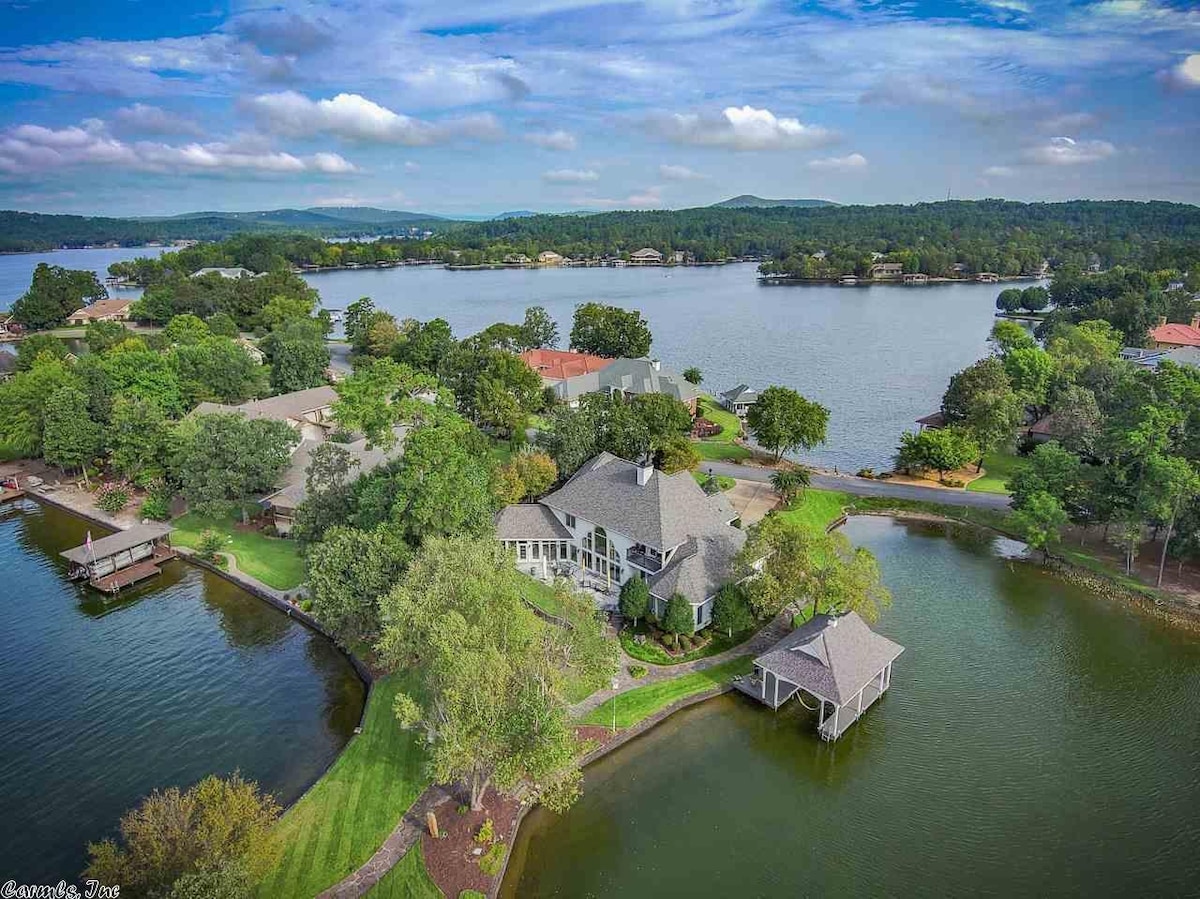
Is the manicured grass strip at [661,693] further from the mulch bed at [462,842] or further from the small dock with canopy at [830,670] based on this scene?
the mulch bed at [462,842]

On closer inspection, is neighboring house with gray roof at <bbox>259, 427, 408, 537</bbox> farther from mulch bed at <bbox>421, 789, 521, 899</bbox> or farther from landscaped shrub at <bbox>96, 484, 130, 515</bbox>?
mulch bed at <bbox>421, 789, 521, 899</bbox>

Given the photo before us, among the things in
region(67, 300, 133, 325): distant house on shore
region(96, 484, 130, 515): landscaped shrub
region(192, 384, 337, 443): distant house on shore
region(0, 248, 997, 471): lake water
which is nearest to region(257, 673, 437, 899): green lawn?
region(96, 484, 130, 515): landscaped shrub

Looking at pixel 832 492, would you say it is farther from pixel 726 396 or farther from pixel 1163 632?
pixel 726 396

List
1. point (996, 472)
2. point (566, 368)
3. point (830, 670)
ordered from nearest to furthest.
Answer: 1. point (830, 670)
2. point (996, 472)
3. point (566, 368)

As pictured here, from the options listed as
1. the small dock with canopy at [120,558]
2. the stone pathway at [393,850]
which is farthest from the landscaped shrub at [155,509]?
the stone pathway at [393,850]

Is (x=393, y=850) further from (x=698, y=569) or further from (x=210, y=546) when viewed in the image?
(x=210, y=546)

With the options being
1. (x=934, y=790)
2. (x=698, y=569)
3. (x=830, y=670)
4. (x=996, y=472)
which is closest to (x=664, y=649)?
(x=698, y=569)

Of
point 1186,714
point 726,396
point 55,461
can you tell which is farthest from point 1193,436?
point 55,461
